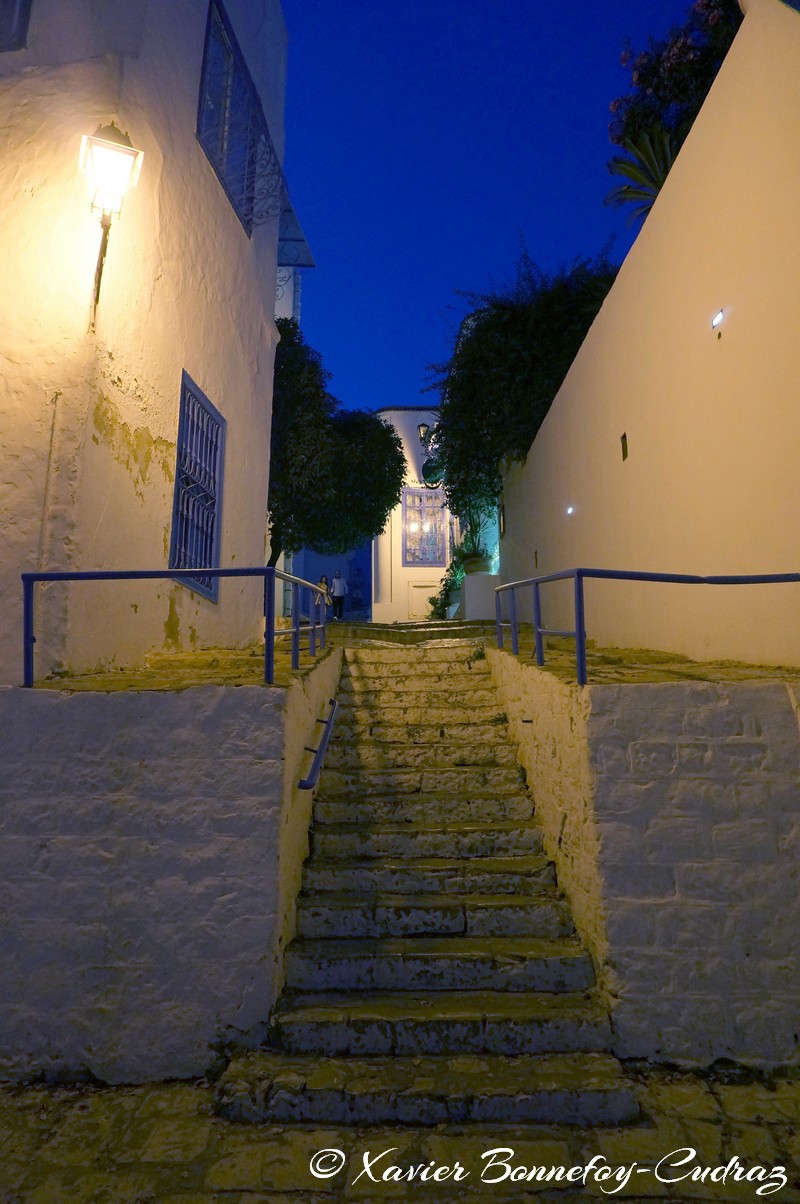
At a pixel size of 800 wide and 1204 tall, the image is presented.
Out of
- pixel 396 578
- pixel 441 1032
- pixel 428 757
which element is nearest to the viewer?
pixel 441 1032

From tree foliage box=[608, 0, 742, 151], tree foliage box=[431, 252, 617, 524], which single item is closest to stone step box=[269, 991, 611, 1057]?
tree foliage box=[431, 252, 617, 524]

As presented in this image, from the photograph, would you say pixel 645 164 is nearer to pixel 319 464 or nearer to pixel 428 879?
pixel 319 464

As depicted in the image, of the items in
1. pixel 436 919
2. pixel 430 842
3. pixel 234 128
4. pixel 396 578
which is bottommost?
pixel 436 919

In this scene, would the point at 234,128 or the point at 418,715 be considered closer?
the point at 418,715

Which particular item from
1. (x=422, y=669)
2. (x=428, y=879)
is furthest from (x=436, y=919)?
(x=422, y=669)

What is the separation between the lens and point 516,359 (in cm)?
1149

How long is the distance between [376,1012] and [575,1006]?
1065 mm

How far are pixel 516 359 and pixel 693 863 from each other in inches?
371

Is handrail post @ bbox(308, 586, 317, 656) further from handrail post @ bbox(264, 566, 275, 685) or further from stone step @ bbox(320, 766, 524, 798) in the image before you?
handrail post @ bbox(264, 566, 275, 685)

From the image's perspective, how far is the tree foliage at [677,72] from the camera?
9109mm

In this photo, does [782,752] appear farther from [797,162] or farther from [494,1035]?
[797,162]

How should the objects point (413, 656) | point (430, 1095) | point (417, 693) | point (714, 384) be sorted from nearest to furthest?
1. point (430, 1095)
2. point (714, 384)
3. point (417, 693)
4. point (413, 656)

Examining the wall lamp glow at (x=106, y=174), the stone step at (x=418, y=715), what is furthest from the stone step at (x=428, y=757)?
the wall lamp glow at (x=106, y=174)

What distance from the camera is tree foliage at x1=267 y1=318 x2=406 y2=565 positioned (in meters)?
13.1
